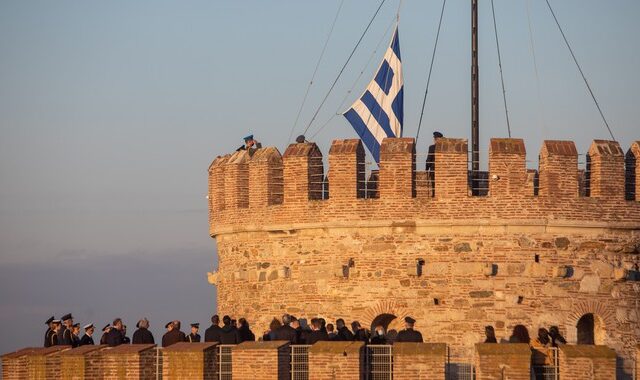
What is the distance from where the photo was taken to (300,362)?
28453mm

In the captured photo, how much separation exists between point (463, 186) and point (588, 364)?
520cm

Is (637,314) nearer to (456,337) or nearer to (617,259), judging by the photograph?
(617,259)

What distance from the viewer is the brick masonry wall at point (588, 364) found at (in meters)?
27.5

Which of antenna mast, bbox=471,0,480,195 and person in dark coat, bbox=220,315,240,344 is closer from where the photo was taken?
person in dark coat, bbox=220,315,240,344

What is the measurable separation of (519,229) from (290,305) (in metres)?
4.20

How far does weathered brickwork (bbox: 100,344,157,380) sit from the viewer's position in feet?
94.8

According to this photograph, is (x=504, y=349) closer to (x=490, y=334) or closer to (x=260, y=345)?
(x=490, y=334)

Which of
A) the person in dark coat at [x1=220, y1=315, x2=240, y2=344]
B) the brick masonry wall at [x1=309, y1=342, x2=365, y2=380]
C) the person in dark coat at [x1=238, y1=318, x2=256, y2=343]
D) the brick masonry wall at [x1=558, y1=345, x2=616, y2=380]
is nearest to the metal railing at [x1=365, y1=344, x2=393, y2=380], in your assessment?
the brick masonry wall at [x1=309, y1=342, x2=365, y2=380]

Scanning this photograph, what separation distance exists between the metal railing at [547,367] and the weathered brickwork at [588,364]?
270mm

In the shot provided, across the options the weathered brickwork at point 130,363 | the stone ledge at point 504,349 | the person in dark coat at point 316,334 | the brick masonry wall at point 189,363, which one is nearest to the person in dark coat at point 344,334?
the person in dark coat at point 316,334

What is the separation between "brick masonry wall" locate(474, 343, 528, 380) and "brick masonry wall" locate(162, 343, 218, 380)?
4144mm

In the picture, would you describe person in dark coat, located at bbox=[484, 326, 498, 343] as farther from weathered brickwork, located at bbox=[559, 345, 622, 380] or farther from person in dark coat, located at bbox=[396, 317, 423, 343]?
weathered brickwork, located at bbox=[559, 345, 622, 380]

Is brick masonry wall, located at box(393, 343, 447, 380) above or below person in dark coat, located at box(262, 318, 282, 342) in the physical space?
below

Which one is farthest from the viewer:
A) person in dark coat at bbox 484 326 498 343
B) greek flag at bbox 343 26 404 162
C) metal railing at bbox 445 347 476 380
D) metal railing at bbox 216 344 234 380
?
greek flag at bbox 343 26 404 162
